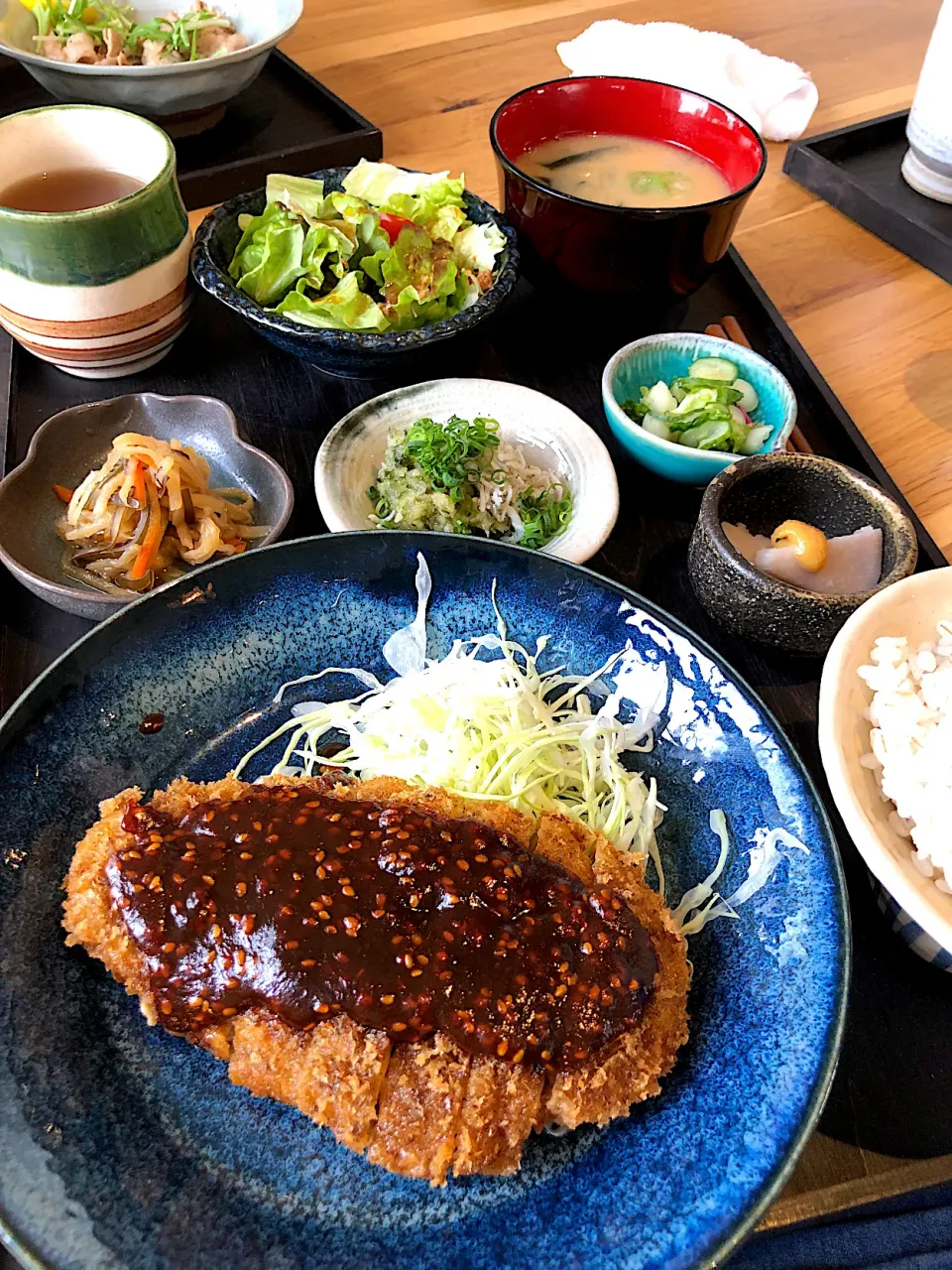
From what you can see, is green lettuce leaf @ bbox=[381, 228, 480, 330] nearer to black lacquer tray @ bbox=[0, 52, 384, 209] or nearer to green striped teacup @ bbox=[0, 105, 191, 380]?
green striped teacup @ bbox=[0, 105, 191, 380]

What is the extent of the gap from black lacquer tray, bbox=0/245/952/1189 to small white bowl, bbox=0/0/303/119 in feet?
2.11

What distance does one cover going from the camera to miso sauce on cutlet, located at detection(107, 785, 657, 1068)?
3.83 ft

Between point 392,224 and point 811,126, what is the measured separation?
6.69ft

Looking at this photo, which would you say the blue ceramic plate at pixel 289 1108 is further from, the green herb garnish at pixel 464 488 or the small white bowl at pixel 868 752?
the green herb garnish at pixel 464 488

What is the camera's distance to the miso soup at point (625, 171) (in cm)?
236

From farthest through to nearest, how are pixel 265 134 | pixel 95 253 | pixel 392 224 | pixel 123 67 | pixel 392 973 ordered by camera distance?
pixel 265 134 < pixel 123 67 < pixel 392 224 < pixel 95 253 < pixel 392 973

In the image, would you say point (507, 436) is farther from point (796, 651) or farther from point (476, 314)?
point (796, 651)

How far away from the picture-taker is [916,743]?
4.56 ft

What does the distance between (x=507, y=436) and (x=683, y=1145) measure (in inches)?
58.2

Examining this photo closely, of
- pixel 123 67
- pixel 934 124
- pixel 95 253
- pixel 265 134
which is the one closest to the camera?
pixel 95 253

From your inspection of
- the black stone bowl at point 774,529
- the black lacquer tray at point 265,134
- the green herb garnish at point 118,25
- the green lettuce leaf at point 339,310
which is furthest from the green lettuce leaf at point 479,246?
the green herb garnish at point 118,25

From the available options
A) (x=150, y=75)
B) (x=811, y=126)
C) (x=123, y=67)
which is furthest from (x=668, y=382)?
(x=811, y=126)

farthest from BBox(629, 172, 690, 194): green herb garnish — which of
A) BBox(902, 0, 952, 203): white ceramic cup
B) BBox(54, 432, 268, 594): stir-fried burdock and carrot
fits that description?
BBox(54, 432, 268, 594): stir-fried burdock and carrot

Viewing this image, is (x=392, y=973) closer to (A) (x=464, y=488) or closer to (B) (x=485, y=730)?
(B) (x=485, y=730)
